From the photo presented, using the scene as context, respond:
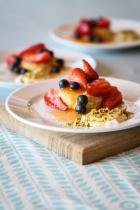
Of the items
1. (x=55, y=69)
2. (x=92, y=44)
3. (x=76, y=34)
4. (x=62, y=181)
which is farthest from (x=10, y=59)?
(x=62, y=181)

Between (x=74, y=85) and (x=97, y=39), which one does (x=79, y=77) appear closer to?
(x=74, y=85)

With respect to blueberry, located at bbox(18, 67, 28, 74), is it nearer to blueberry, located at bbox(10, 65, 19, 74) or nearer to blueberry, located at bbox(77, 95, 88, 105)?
blueberry, located at bbox(10, 65, 19, 74)

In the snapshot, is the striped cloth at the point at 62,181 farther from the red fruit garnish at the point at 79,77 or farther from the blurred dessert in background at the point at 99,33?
the blurred dessert in background at the point at 99,33

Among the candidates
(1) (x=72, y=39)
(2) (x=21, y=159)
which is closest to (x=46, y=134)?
(2) (x=21, y=159)

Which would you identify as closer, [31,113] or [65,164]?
[65,164]

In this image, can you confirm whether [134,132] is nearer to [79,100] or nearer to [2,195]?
[79,100]

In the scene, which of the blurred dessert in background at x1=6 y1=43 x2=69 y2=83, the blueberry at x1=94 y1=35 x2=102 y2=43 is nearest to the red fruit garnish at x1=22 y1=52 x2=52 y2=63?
the blurred dessert in background at x1=6 y1=43 x2=69 y2=83

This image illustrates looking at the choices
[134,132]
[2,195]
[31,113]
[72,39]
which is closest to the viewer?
[2,195]
